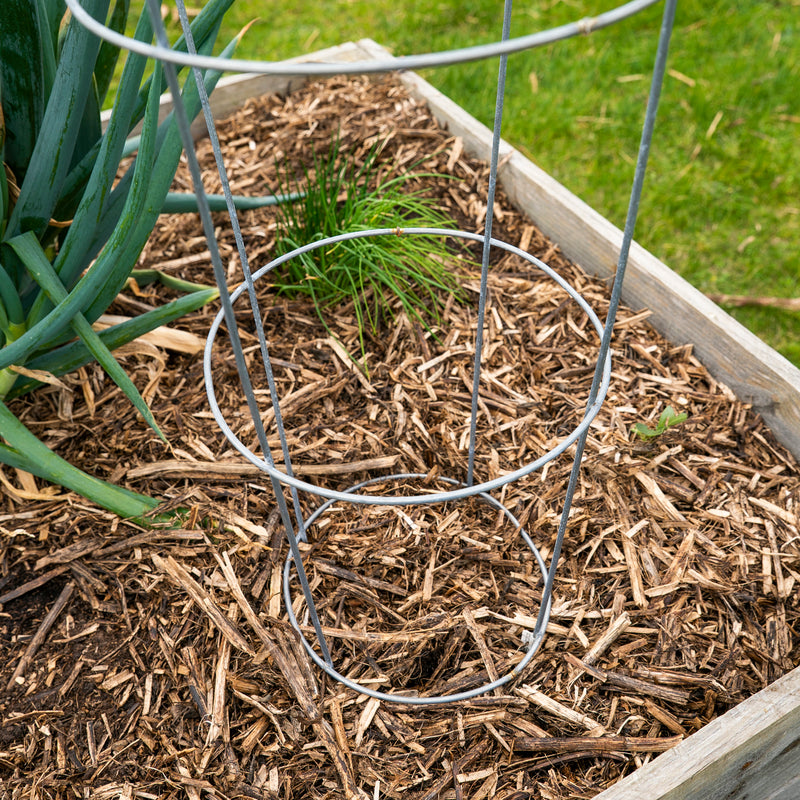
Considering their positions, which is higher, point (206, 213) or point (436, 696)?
point (206, 213)

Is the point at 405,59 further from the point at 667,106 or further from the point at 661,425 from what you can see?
the point at 667,106

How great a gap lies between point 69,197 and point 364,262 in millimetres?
736

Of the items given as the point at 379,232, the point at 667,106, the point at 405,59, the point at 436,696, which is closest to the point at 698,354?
the point at 379,232

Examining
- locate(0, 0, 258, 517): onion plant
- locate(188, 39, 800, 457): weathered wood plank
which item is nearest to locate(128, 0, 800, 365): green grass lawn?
locate(188, 39, 800, 457): weathered wood plank

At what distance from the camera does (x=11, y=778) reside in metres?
1.30

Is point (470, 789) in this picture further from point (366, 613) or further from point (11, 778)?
point (11, 778)

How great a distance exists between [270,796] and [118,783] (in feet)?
0.85

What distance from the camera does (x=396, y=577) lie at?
1.58 metres

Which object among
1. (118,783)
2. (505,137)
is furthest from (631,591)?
(505,137)

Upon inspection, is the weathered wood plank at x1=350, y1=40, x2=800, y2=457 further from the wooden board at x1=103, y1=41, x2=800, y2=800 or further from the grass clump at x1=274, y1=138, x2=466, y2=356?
the grass clump at x1=274, y1=138, x2=466, y2=356

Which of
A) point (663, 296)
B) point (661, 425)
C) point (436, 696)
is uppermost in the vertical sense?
point (663, 296)

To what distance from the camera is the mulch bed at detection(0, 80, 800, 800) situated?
1.34 m

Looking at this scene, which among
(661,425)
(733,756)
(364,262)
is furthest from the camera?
(364,262)

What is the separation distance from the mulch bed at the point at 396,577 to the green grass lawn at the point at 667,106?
788mm
